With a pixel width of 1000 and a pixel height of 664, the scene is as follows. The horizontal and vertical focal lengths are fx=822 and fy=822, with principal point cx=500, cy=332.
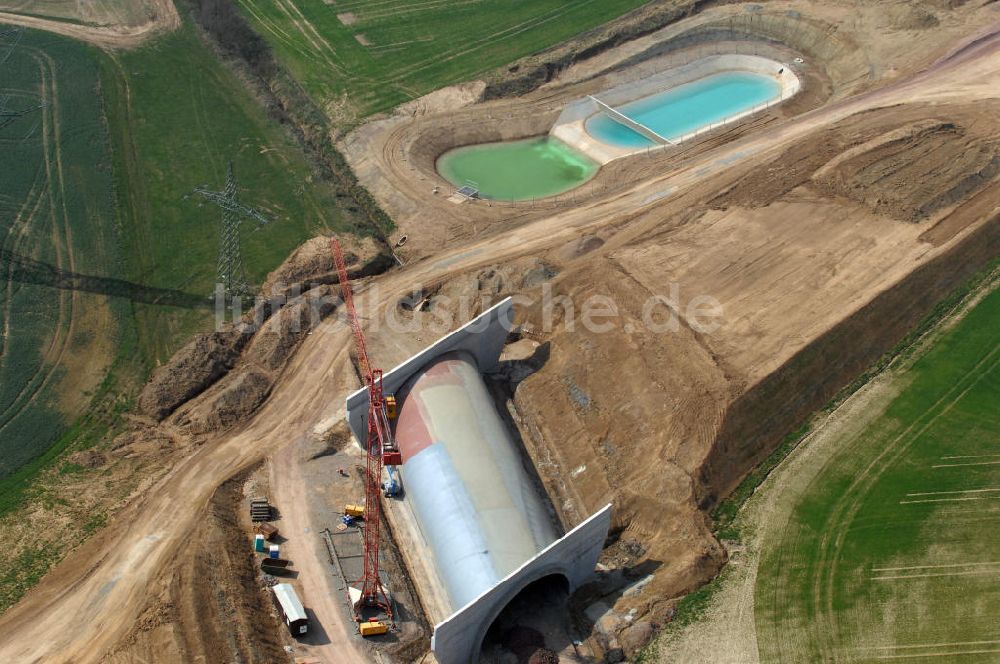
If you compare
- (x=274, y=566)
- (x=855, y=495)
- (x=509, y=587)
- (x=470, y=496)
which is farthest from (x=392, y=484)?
(x=855, y=495)

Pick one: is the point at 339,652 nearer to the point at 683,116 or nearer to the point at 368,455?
the point at 368,455

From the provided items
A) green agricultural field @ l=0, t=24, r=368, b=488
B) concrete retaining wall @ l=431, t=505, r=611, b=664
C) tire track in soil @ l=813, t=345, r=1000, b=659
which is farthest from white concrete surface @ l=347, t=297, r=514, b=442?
tire track in soil @ l=813, t=345, r=1000, b=659

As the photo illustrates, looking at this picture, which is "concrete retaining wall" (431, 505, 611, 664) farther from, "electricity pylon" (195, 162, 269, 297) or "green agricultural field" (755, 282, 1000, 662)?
"electricity pylon" (195, 162, 269, 297)

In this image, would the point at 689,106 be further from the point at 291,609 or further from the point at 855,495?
the point at 291,609

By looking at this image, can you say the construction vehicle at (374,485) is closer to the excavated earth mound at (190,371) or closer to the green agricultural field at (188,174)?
the excavated earth mound at (190,371)

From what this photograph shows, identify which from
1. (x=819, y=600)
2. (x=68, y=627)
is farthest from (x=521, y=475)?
(x=68, y=627)
